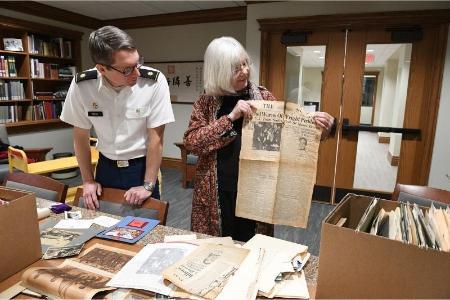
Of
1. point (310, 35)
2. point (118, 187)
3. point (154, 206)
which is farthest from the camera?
point (310, 35)

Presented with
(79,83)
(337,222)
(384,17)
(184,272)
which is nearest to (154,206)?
(184,272)

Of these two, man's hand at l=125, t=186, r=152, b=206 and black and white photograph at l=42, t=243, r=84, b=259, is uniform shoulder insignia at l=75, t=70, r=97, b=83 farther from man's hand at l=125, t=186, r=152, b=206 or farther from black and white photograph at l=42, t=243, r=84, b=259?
black and white photograph at l=42, t=243, r=84, b=259

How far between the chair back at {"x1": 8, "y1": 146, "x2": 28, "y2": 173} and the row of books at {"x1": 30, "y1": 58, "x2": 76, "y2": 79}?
169 cm

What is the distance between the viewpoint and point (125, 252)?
953mm

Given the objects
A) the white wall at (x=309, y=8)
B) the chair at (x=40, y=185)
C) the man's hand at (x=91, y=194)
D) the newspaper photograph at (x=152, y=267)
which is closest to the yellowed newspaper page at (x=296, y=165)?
the newspaper photograph at (x=152, y=267)

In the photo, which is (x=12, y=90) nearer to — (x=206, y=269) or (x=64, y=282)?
(x=64, y=282)

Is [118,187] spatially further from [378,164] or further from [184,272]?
[378,164]

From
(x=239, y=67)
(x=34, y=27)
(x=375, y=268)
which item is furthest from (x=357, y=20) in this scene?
(x=34, y=27)

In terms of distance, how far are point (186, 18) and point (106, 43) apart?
382 cm

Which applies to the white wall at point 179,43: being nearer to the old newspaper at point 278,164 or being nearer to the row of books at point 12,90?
the row of books at point 12,90

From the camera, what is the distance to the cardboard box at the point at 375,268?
1.84 ft

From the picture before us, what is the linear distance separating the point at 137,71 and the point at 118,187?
567 mm

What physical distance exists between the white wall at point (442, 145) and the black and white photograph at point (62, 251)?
11.7 feet

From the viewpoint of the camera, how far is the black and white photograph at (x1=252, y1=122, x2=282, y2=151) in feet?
3.65
